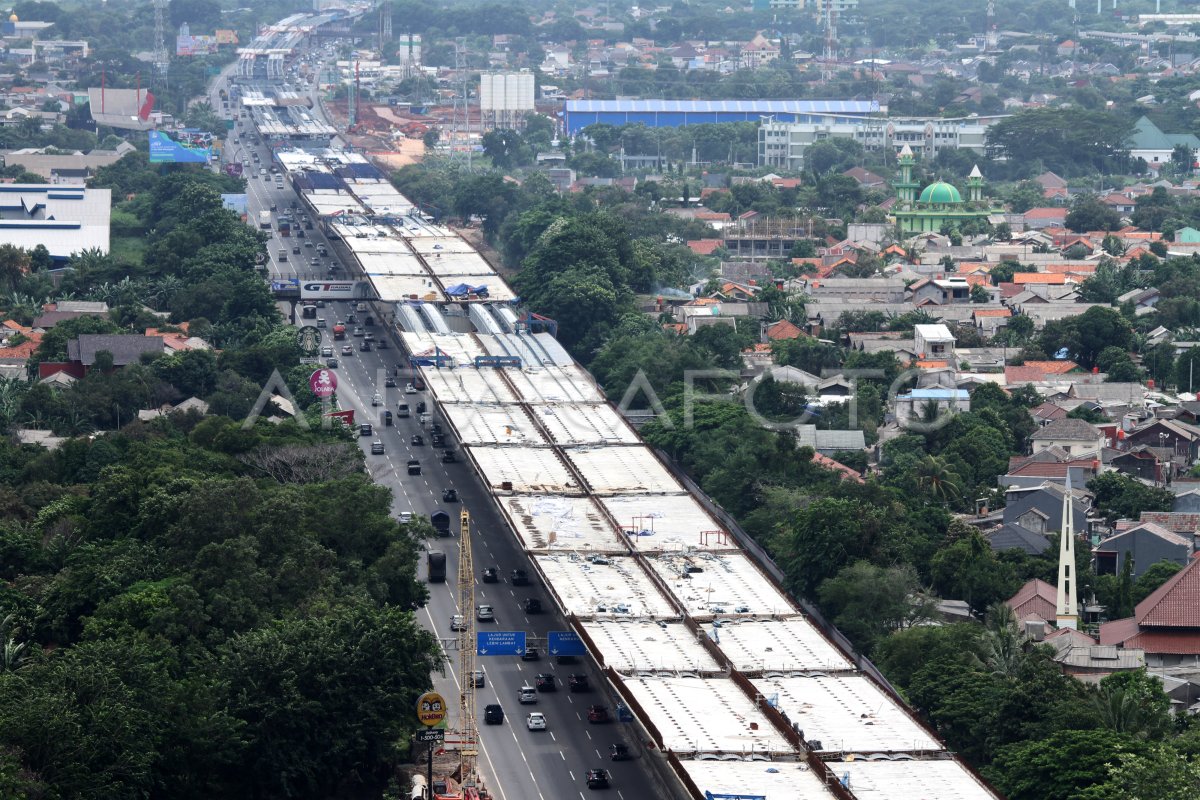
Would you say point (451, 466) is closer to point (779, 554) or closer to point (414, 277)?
point (779, 554)

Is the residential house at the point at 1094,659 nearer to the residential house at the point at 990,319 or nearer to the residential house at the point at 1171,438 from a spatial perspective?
the residential house at the point at 1171,438

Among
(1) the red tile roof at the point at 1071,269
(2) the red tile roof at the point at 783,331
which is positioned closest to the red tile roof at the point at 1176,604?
(2) the red tile roof at the point at 783,331

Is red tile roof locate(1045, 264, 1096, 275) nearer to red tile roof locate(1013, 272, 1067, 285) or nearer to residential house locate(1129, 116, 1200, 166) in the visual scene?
red tile roof locate(1013, 272, 1067, 285)

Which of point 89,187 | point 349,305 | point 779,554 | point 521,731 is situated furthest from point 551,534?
point 89,187

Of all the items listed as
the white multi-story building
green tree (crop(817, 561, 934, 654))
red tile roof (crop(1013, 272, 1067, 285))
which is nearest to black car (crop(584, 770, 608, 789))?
green tree (crop(817, 561, 934, 654))

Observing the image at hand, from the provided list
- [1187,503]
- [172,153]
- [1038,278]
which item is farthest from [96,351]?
[172,153]

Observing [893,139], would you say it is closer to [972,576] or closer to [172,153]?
[172,153]
